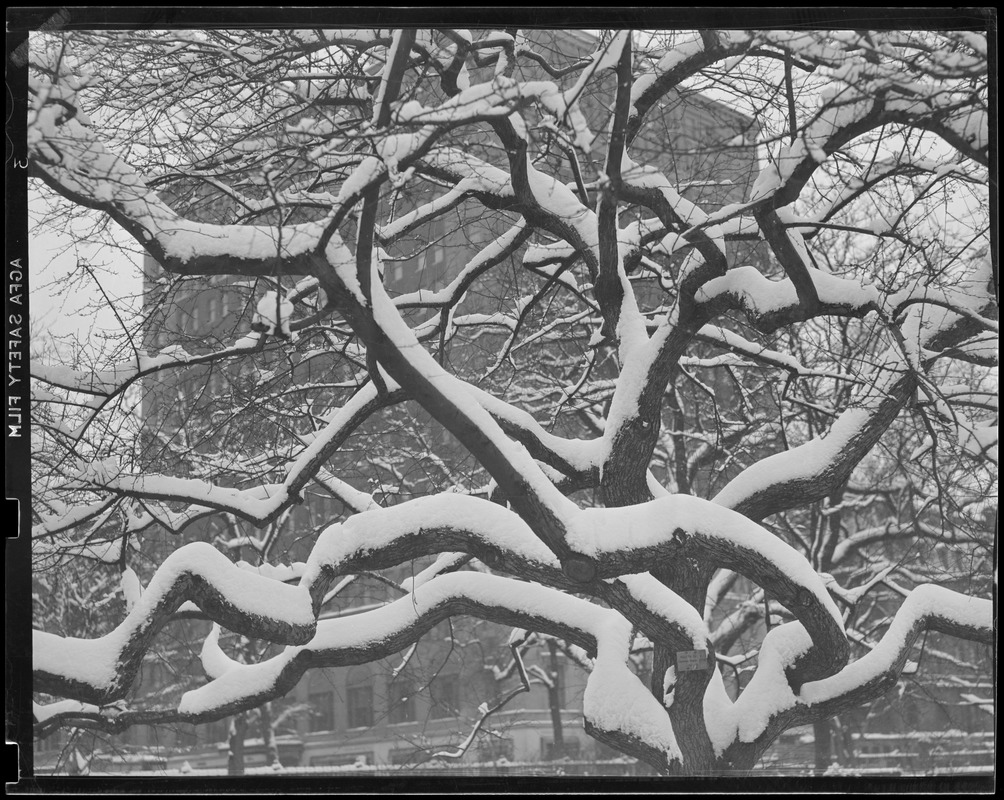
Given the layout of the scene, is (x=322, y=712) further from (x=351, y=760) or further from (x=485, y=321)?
(x=485, y=321)

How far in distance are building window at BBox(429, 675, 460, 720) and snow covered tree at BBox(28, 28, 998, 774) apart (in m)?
2.17

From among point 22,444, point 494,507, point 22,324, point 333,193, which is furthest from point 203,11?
point 494,507

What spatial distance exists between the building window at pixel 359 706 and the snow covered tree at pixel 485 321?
2776 millimetres

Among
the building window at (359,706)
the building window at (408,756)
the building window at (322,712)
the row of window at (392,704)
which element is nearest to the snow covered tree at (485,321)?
the building window at (408,756)

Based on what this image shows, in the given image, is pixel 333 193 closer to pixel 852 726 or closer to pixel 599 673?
pixel 599 673

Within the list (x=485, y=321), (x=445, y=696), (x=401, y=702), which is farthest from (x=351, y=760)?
(x=485, y=321)

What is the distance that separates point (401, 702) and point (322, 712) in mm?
3830

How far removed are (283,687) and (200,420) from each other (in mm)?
2457

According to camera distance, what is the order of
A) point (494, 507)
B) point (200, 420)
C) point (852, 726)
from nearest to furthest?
1. point (494, 507)
2. point (200, 420)
3. point (852, 726)

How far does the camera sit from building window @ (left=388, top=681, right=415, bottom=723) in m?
9.99

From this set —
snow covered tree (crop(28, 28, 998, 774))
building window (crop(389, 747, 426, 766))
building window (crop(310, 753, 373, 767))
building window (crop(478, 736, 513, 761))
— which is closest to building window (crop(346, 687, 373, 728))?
building window (crop(478, 736, 513, 761))

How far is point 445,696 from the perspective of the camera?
1180 centimetres

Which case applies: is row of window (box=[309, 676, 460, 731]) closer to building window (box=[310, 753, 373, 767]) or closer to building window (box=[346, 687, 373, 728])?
building window (box=[346, 687, 373, 728])

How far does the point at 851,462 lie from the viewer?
7.22m
